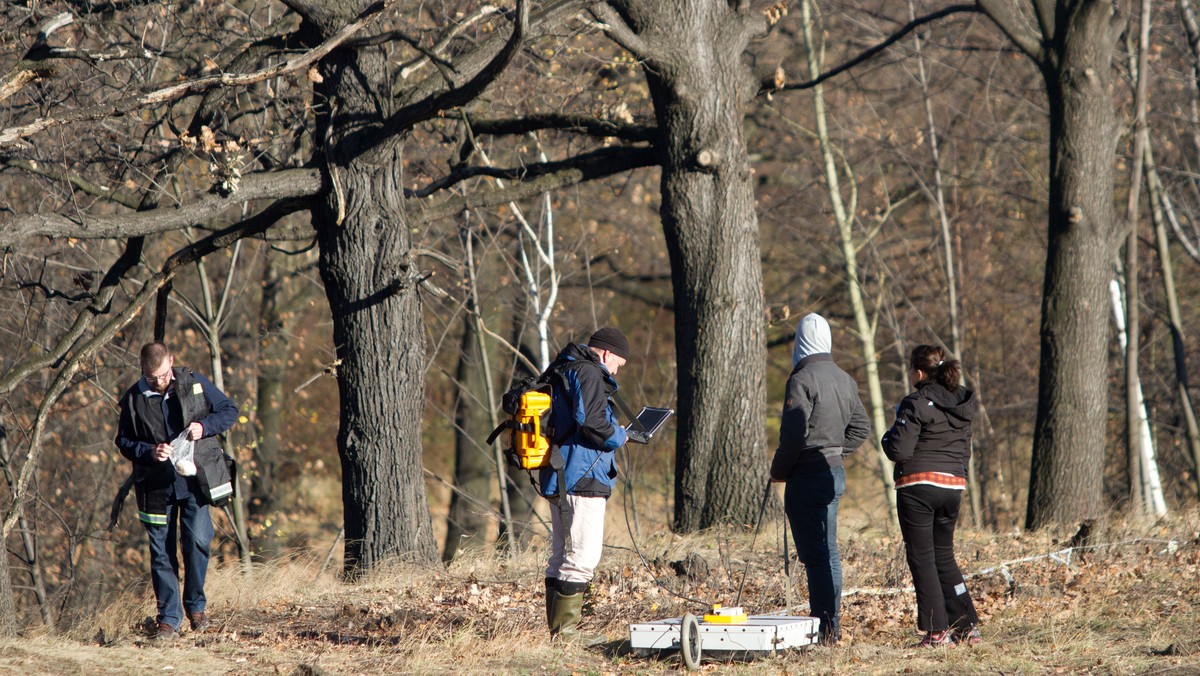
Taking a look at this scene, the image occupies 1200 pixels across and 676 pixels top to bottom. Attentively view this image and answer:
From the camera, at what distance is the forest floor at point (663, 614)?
6039 mm

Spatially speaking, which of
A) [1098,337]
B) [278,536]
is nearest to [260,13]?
[278,536]

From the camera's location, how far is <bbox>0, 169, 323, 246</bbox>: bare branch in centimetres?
716

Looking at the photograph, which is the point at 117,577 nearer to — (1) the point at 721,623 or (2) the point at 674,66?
(2) the point at 674,66

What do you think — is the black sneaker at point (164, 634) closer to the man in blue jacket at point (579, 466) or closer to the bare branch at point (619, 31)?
the man in blue jacket at point (579, 466)

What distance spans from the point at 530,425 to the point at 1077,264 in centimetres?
650

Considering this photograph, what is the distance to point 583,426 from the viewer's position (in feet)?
19.8

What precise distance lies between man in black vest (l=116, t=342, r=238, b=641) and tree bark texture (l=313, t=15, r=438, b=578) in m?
Result: 1.90

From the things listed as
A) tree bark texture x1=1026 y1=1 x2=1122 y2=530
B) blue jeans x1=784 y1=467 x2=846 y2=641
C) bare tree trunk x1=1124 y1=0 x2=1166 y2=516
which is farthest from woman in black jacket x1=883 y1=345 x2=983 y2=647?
bare tree trunk x1=1124 y1=0 x2=1166 y2=516

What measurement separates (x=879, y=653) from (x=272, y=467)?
12844 millimetres

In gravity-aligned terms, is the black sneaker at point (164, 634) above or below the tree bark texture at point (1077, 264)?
below

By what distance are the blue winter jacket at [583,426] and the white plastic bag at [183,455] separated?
2.07 metres

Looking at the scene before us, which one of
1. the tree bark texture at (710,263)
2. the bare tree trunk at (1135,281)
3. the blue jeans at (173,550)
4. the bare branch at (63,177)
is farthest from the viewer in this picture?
the bare tree trunk at (1135,281)

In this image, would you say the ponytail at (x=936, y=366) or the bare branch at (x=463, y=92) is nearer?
the ponytail at (x=936, y=366)

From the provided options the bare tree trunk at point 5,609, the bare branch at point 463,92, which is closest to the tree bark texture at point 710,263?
the bare branch at point 463,92
